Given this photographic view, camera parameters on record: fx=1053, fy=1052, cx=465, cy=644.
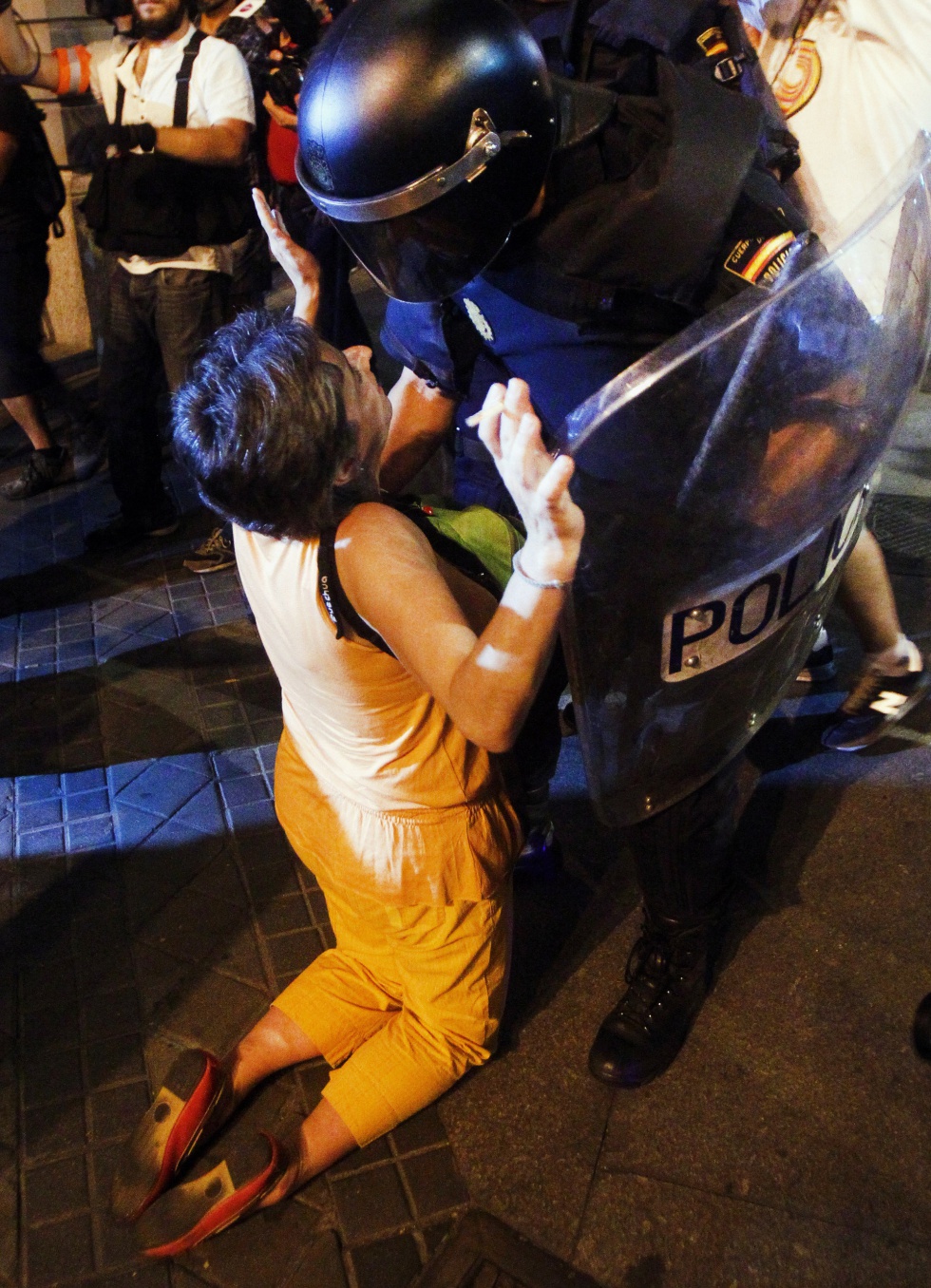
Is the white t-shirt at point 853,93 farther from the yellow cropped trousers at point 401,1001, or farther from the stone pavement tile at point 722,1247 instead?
the stone pavement tile at point 722,1247

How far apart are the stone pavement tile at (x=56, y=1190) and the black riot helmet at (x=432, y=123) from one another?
1.99 m

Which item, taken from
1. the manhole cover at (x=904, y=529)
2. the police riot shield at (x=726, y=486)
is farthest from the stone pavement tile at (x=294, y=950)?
the manhole cover at (x=904, y=529)

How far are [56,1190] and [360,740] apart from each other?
3.80 feet

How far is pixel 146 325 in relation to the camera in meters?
4.58

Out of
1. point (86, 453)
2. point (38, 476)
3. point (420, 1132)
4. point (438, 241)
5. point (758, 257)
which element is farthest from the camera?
point (86, 453)

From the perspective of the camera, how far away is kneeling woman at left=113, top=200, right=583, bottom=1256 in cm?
163

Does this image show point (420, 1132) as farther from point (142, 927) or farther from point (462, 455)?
point (462, 455)

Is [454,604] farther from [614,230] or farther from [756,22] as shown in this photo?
[756,22]

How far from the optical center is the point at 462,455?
115 inches

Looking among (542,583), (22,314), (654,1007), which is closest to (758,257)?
(542,583)

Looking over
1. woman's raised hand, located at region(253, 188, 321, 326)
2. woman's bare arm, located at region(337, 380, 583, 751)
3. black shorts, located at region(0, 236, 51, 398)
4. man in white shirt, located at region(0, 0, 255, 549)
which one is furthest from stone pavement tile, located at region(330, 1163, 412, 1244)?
black shorts, located at region(0, 236, 51, 398)

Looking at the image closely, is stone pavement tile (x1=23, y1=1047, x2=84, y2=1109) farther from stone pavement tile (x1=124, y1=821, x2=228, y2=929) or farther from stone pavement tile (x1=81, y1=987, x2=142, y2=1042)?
stone pavement tile (x1=124, y1=821, x2=228, y2=929)

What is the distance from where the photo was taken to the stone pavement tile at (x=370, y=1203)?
207cm

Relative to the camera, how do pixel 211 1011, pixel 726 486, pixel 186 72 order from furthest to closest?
pixel 186 72
pixel 211 1011
pixel 726 486
